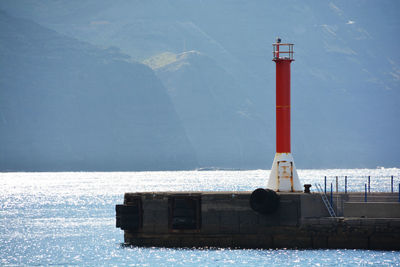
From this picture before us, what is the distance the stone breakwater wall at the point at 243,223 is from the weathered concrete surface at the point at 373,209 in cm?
5

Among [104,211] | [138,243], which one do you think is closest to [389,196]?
[138,243]

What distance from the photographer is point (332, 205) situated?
3362 cm

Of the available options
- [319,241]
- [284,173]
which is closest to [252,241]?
[319,241]

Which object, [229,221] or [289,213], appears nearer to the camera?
[289,213]

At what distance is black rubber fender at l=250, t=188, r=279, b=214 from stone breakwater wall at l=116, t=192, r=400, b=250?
257 mm

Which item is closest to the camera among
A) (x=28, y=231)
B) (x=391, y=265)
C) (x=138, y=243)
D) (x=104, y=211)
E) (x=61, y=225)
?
(x=391, y=265)

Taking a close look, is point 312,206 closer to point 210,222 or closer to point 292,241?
point 292,241

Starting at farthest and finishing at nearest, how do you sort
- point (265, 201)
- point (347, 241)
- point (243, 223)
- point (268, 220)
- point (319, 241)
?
point (243, 223), point (268, 220), point (265, 201), point (319, 241), point (347, 241)

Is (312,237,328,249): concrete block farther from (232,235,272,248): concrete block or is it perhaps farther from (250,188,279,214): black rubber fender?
(250,188,279,214): black rubber fender

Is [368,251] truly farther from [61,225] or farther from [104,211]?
[104,211]

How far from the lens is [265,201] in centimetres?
3303

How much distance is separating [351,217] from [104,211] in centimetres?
4194

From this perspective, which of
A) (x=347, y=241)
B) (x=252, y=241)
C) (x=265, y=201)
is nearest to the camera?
(x=347, y=241)

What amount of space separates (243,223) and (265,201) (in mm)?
1331
